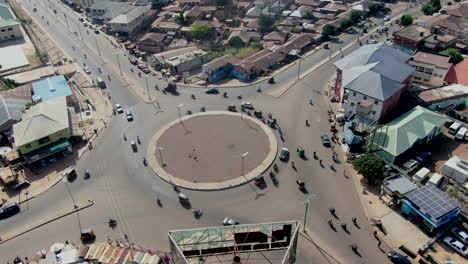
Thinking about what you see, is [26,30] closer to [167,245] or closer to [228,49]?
[228,49]

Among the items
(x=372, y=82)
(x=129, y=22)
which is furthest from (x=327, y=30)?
(x=129, y=22)

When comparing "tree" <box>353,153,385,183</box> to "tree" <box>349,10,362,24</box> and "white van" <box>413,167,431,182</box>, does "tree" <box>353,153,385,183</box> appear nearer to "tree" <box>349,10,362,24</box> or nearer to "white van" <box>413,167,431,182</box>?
"white van" <box>413,167,431,182</box>

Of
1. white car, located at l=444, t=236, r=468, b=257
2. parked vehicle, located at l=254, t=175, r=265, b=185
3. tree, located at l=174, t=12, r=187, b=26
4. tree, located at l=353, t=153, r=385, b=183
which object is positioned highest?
tree, located at l=174, t=12, r=187, b=26

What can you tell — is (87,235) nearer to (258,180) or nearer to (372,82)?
(258,180)

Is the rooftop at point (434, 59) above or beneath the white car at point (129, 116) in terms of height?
above

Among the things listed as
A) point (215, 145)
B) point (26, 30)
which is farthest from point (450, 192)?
point (26, 30)

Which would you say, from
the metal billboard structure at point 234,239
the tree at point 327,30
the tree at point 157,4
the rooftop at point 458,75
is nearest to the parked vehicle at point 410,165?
the metal billboard structure at point 234,239

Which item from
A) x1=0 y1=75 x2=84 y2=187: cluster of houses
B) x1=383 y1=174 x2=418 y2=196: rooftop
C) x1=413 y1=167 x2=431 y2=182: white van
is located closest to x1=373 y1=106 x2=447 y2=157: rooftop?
x1=413 y1=167 x2=431 y2=182: white van

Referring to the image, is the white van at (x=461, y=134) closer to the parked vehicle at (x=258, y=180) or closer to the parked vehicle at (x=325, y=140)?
the parked vehicle at (x=325, y=140)
